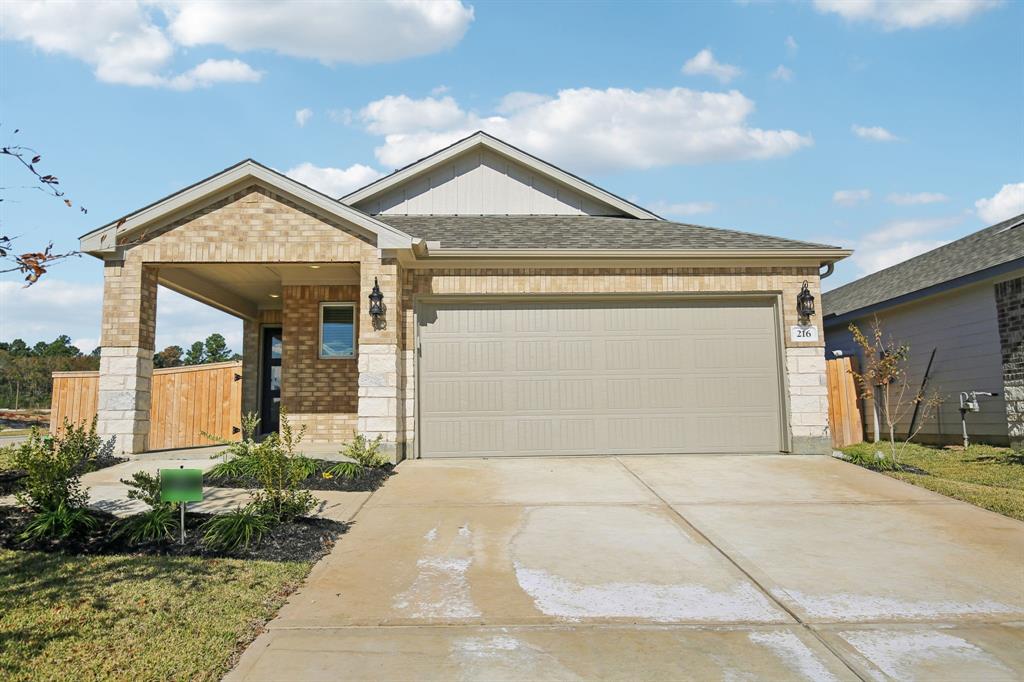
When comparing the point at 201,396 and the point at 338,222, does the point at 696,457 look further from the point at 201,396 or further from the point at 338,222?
the point at 201,396

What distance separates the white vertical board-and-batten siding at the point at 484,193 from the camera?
13.6 metres

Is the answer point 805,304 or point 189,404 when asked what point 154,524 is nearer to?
point 189,404

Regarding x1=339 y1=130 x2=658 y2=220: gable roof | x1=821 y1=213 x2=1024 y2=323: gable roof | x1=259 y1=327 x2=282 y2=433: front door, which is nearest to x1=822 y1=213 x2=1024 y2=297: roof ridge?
x1=821 y1=213 x2=1024 y2=323: gable roof

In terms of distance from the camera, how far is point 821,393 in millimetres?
10594

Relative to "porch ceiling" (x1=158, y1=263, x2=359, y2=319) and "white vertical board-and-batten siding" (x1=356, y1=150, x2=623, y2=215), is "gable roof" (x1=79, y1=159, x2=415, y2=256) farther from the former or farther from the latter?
"white vertical board-and-batten siding" (x1=356, y1=150, x2=623, y2=215)

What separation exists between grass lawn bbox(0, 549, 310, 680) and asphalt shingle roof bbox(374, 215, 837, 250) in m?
6.68

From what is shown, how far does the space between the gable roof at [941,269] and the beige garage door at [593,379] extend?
4637 millimetres

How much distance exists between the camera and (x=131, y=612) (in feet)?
13.1

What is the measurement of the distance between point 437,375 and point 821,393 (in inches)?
242

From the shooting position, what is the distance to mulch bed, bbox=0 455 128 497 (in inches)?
287

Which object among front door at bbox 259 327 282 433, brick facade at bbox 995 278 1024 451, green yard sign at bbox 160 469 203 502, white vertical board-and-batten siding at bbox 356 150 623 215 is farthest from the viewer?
front door at bbox 259 327 282 433

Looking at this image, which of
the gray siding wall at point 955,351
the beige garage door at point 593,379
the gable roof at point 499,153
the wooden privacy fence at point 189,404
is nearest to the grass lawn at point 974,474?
the gray siding wall at point 955,351

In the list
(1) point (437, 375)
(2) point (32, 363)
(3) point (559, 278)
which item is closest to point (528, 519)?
(1) point (437, 375)

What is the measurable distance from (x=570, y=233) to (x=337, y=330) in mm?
4734
